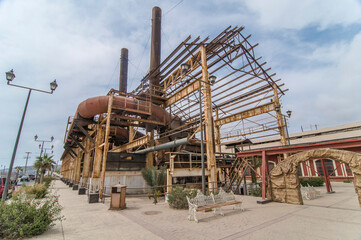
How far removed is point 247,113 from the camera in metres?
21.4

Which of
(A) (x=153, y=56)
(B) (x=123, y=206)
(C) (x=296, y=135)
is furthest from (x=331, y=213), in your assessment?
(C) (x=296, y=135)

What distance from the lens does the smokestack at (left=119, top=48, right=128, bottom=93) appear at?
107 feet

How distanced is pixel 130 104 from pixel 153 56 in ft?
32.2

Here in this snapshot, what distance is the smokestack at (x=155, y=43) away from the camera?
68.8 ft

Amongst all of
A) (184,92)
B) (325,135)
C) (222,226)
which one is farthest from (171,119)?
(325,135)

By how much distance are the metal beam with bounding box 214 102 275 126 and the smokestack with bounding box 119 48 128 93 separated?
1859 centimetres

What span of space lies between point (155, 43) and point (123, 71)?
1264 centimetres

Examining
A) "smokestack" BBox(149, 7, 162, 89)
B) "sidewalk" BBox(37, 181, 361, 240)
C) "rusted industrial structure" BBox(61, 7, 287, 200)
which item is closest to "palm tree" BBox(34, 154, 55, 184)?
"rusted industrial structure" BBox(61, 7, 287, 200)

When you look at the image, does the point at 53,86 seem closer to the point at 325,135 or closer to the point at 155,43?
the point at 155,43

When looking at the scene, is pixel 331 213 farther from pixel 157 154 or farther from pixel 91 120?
pixel 91 120

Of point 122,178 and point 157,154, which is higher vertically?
point 157,154

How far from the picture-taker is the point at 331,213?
7.37 m

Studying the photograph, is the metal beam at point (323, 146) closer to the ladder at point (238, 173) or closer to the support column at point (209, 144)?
the ladder at point (238, 173)

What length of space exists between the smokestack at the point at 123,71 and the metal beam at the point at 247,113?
18.6m
